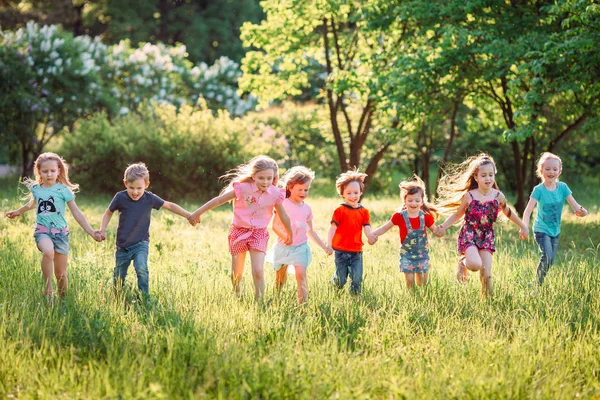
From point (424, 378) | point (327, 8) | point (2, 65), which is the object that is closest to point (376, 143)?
point (327, 8)

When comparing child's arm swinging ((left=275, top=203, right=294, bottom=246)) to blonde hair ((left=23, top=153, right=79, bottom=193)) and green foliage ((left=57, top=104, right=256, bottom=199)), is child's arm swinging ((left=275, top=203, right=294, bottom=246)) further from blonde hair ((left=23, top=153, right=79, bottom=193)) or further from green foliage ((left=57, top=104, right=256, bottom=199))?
green foliage ((left=57, top=104, right=256, bottom=199))

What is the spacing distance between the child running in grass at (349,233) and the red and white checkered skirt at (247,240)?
656mm

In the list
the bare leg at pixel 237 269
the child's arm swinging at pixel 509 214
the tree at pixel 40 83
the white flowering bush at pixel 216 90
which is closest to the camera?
the bare leg at pixel 237 269

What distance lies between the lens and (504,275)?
7.92 meters

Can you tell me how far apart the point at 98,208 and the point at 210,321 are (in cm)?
1120

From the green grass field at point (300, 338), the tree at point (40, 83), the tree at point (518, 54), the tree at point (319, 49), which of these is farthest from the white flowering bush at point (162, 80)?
the green grass field at point (300, 338)

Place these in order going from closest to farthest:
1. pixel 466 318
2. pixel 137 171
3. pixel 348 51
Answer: pixel 466 318 < pixel 137 171 < pixel 348 51

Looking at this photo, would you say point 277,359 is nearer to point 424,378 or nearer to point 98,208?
point 424,378

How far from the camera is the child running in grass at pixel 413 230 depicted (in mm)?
7129

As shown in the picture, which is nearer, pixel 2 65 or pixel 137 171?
pixel 137 171

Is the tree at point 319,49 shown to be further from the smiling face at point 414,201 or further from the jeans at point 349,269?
the jeans at point 349,269

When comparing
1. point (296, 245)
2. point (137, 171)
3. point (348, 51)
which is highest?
point (348, 51)

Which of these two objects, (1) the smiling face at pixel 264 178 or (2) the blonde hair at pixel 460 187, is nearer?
(1) the smiling face at pixel 264 178

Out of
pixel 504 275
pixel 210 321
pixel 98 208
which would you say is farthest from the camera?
pixel 98 208
